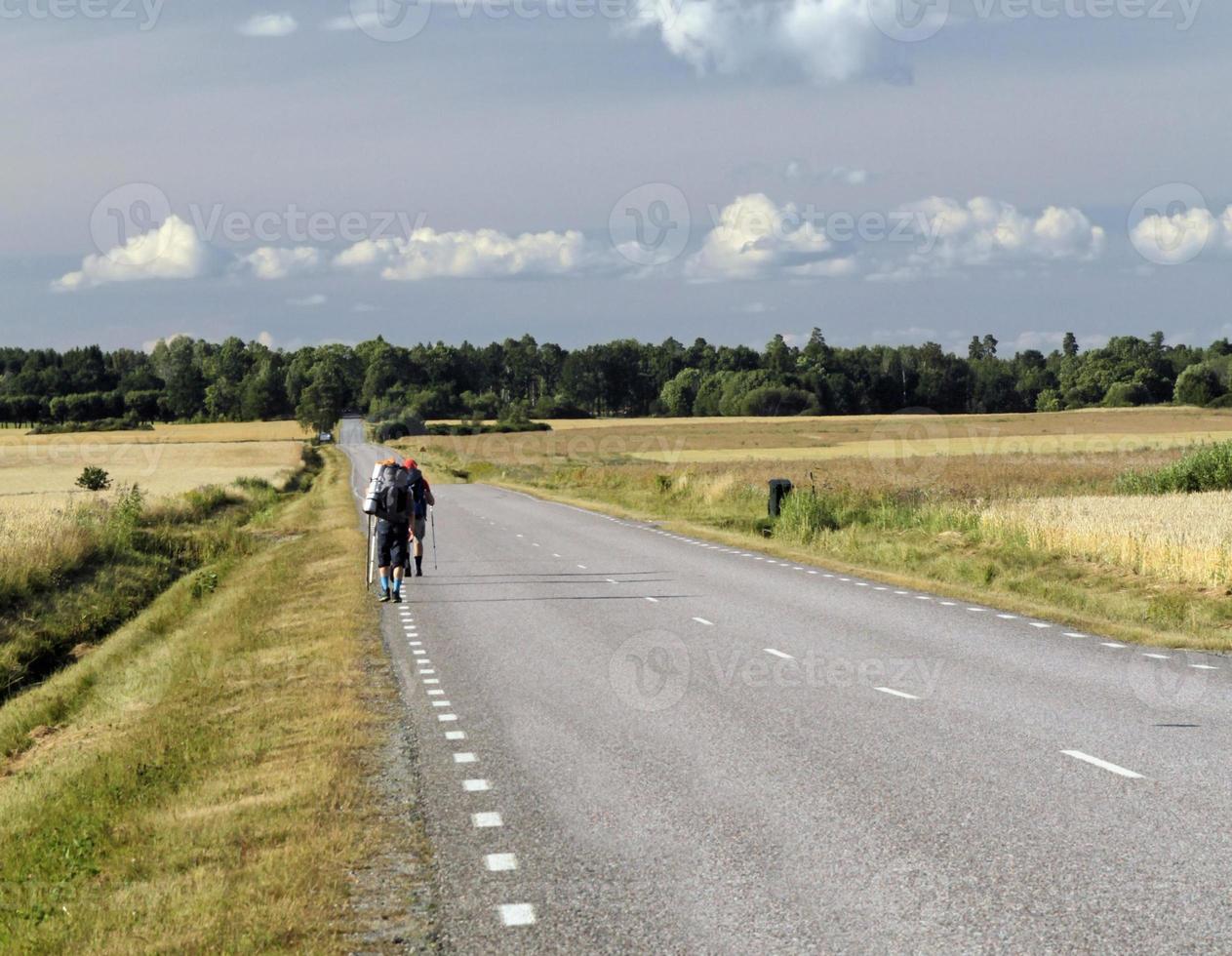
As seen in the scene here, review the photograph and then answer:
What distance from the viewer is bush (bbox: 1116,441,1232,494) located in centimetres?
3622

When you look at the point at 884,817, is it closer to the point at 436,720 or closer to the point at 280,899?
the point at 280,899

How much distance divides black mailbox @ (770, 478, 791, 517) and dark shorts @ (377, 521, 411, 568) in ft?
49.6

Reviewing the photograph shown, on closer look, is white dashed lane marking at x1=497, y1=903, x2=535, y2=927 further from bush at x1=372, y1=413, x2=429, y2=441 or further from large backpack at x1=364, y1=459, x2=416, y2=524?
bush at x1=372, y1=413, x2=429, y2=441

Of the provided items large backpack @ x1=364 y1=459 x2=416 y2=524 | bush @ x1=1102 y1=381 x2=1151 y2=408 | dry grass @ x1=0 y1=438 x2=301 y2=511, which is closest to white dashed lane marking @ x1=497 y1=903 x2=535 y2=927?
large backpack @ x1=364 y1=459 x2=416 y2=524

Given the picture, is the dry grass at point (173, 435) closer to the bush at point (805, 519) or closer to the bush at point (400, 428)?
the bush at point (400, 428)

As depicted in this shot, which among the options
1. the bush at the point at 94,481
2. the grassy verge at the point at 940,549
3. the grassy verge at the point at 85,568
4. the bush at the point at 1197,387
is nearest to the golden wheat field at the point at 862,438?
the bush at the point at 1197,387

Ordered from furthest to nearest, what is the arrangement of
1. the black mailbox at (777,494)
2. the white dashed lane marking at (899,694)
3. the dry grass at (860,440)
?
the dry grass at (860,440) < the black mailbox at (777,494) < the white dashed lane marking at (899,694)

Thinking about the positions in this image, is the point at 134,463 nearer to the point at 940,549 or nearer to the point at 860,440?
the point at 860,440

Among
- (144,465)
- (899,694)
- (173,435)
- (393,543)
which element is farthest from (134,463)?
(899,694)

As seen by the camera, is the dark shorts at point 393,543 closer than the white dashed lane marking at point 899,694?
No

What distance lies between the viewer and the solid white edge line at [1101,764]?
28.1 feet

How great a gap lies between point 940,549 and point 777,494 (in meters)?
8.84

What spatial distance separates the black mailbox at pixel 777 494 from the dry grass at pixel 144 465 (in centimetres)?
2352

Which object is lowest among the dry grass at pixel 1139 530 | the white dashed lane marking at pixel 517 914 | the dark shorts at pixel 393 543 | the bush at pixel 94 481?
the bush at pixel 94 481
